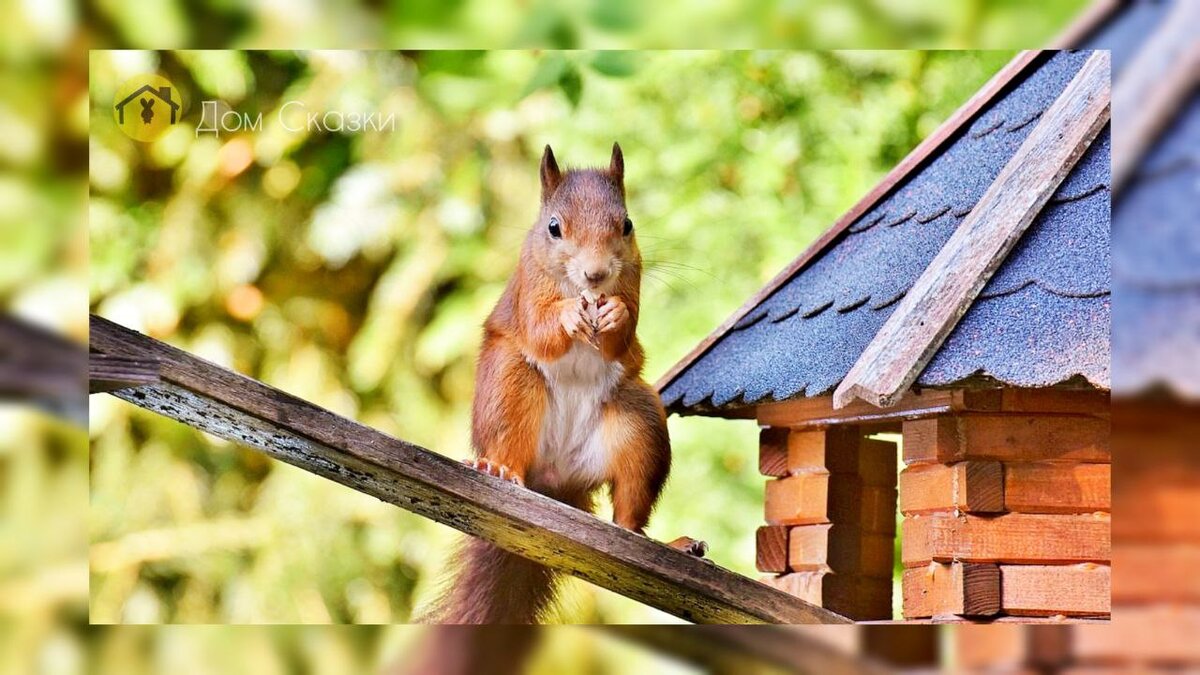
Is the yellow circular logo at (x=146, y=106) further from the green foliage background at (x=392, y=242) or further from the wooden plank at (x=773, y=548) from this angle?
the wooden plank at (x=773, y=548)

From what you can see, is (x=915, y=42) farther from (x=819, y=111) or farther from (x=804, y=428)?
(x=804, y=428)

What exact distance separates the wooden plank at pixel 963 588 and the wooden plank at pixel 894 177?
1.20 feet

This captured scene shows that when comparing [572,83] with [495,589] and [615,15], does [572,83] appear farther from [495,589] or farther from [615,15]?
[495,589]

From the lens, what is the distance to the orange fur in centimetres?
129

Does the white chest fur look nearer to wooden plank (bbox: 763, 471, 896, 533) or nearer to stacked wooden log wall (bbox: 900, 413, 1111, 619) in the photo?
wooden plank (bbox: 763, 471, 896, 533)

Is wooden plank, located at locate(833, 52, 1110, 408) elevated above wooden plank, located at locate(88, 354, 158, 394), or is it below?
above

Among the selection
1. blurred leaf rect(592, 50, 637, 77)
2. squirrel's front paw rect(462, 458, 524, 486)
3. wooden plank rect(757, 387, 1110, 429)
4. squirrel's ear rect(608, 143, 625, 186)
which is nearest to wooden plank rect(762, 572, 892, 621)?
wooden plank rect(757, 387, 1110, 429)

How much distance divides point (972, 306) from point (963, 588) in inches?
10.8

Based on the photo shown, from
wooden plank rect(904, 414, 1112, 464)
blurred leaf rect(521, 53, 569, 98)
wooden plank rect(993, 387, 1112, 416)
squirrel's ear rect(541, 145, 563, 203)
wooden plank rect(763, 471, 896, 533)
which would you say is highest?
blurred leaf rect(521, 53, 569, 98)

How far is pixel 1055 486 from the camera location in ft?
4.10

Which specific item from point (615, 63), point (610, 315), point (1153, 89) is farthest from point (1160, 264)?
point (615, 63)

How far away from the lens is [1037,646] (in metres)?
1.31

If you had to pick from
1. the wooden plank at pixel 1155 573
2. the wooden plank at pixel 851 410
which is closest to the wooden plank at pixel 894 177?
the wooden plank at pixel 851 410

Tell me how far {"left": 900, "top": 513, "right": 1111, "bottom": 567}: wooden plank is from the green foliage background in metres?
0.41
